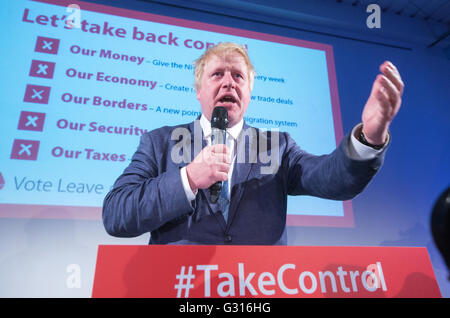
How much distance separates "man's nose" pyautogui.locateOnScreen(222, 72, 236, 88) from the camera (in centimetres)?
143

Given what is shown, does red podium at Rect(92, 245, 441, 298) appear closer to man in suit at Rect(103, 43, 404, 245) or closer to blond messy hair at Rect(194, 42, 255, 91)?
man in suit at Rect(103, 43, 404, 245)

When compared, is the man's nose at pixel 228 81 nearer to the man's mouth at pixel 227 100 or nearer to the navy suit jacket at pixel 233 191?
the man's mouth at pixel 227 100

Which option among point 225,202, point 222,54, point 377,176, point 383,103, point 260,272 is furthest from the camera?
point 377,176

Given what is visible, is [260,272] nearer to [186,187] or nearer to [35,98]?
[186,187]

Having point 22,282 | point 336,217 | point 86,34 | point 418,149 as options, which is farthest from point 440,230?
point 418,149

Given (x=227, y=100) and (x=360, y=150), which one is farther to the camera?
(x=227, y=100)

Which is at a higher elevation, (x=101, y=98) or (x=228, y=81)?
(x=101, y=98)

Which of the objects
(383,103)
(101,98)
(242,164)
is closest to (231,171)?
(242,164)

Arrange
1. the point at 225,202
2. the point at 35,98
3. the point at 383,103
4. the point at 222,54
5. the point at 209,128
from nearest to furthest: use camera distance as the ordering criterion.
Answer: the point at 383,103 → the point at 225,202 → the point at 209,128 → the point at 222,54 → the point at 35,98

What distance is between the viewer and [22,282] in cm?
165

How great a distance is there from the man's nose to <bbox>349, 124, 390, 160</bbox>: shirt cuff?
666 mm

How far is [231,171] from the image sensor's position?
135cm

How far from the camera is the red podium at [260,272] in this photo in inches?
26.6

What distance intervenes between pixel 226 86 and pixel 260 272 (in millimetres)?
962
